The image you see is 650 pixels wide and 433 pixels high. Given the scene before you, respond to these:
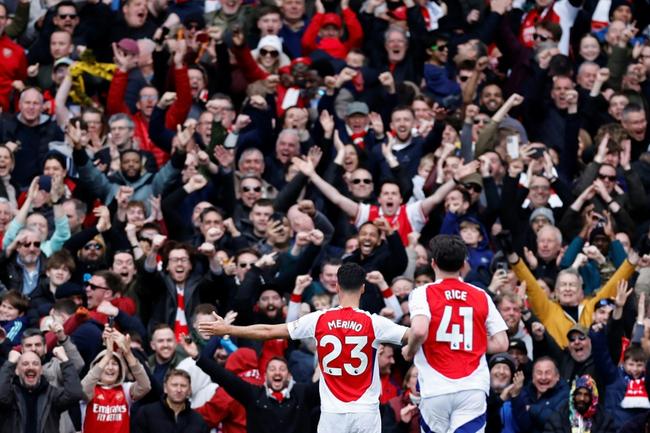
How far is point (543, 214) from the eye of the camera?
23766mm

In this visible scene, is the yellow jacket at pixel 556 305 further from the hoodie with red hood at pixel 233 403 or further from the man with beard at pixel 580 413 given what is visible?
the hoodie with red hood at pixel 233 403

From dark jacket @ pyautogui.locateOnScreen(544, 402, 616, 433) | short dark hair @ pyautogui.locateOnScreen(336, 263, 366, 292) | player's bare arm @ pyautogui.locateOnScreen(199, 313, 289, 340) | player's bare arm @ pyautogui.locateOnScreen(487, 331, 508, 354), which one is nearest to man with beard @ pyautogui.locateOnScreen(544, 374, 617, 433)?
dark jacket @ pyautogui.locateOnScreen(544, 402, 616, 433)

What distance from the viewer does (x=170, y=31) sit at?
88.5ft

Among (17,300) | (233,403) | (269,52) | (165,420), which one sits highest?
(269,52)

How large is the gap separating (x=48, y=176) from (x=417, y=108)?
183 inches

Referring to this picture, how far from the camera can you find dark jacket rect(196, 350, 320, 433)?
20.0m

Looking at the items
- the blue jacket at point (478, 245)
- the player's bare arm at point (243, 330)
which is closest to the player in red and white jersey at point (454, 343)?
the player's bare arm at point (243, 330)

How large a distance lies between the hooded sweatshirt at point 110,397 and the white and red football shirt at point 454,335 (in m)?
4.19

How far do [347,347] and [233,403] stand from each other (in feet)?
13.5

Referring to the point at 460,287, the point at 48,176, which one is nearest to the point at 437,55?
the point at 48,176

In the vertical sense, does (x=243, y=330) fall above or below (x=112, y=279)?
below

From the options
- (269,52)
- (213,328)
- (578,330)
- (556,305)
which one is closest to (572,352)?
(578,330)

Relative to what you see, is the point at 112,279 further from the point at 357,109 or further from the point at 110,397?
the point at 357,109

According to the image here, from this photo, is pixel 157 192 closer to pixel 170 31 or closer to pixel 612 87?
pixel 170 31
